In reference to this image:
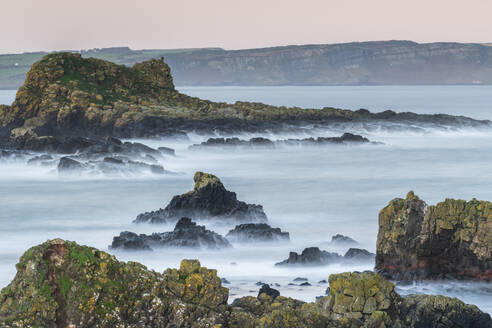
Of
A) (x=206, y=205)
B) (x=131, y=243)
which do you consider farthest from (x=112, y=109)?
(x=131, y=243)

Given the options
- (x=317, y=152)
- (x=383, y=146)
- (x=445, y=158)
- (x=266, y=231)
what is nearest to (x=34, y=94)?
(x=317, y=152)

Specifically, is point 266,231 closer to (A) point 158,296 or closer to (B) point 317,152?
(A) point 158,296

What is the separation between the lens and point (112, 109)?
151ft

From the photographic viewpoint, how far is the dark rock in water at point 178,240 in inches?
623

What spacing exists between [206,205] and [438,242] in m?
7.19

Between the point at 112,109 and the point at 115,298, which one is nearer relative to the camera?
the point at 115,298

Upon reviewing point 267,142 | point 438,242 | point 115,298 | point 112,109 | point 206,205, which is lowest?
point 267,142

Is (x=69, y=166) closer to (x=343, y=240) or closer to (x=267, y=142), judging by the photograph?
(x=267, y=142)

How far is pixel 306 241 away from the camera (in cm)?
1844

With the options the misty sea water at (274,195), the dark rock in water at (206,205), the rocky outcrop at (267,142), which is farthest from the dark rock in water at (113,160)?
the dark rock in water at (206,205)

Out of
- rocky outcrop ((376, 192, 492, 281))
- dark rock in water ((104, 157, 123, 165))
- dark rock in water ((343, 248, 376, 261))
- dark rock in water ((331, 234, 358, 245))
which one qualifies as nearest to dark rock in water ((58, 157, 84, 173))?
dark rock in water ((104, 157, 123, 165))

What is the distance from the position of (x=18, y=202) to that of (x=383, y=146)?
25.6 m

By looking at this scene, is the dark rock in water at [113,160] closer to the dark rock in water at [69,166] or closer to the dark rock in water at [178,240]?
the dark rock in water at [69,166]

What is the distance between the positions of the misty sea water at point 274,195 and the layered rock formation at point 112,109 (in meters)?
2.39
